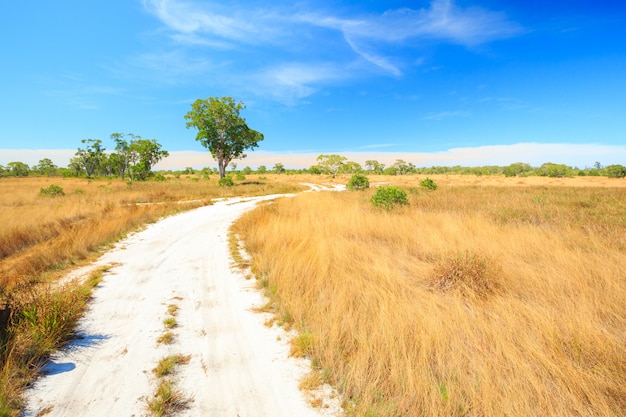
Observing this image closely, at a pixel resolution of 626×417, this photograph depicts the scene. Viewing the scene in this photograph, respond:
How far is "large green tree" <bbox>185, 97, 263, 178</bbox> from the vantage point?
134 feet

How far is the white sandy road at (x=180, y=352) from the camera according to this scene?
245 cm

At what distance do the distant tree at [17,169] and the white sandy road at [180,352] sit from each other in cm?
11505

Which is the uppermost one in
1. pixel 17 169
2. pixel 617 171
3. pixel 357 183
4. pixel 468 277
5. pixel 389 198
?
pixel 17 169

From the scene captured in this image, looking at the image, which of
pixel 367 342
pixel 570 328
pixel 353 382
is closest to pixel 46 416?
pixel 353 382

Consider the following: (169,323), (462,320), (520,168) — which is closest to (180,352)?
(169,323)

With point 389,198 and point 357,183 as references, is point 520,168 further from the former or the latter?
point 389,198

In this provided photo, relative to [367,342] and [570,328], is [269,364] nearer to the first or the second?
[367,342]

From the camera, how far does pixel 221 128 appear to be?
139 feet

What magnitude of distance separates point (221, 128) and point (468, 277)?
44.2m

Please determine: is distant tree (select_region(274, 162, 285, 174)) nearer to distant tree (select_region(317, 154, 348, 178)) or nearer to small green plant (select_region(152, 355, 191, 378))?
distant tree (select_region(317, 154, 348, 178))

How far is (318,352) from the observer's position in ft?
10.2

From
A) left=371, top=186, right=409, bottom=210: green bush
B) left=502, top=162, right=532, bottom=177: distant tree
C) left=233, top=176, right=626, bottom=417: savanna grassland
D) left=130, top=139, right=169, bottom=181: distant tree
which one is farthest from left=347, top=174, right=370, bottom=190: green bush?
left=502, top=162, right=532, bottom=177: distant tree

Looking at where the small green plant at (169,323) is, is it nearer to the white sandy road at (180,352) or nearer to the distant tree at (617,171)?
the white sandy road at (180,352)

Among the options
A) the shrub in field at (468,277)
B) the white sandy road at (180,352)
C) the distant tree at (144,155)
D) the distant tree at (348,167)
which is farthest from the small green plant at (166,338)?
the distant tree at (348,167)
